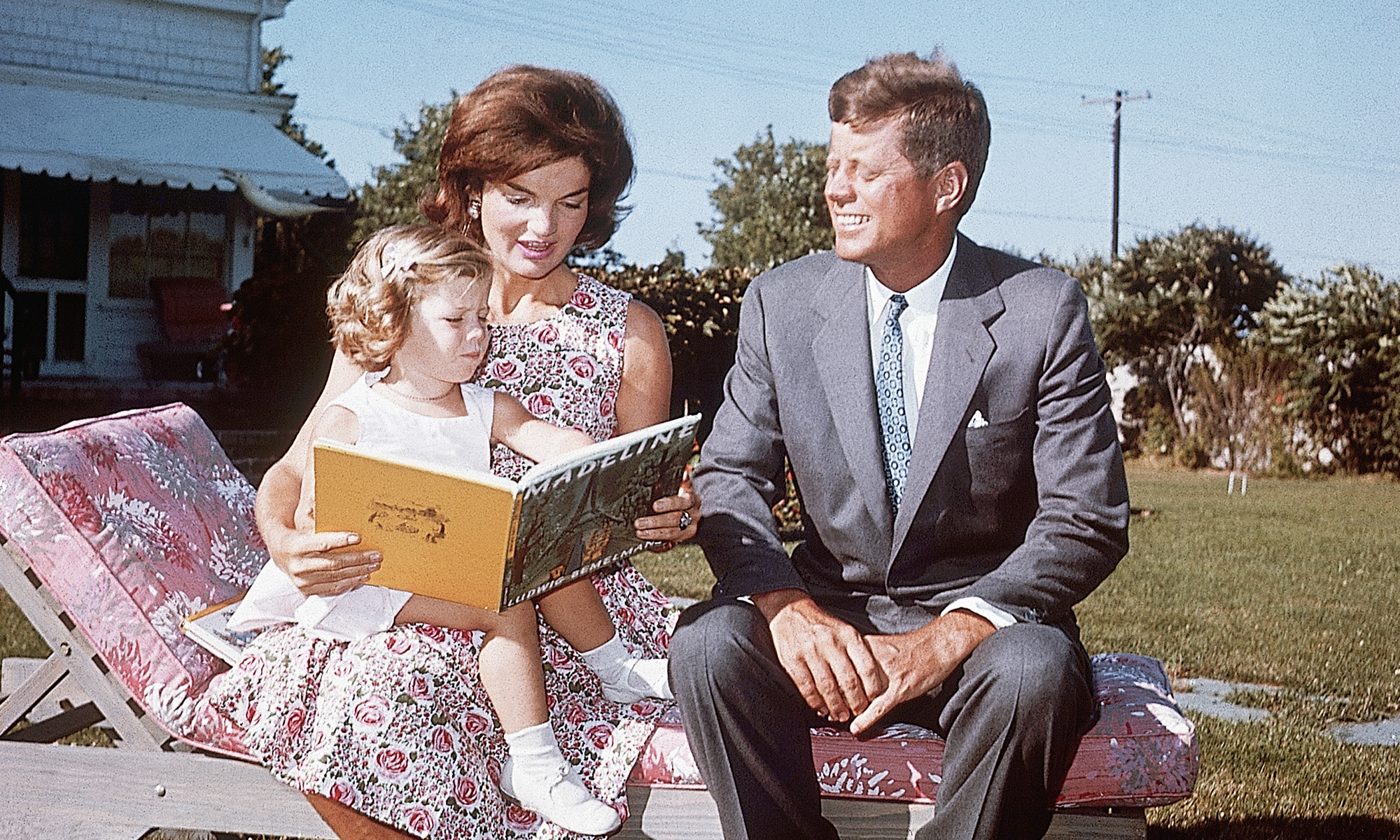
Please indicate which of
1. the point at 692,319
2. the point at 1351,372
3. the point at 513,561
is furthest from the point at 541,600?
the point at 1351,372

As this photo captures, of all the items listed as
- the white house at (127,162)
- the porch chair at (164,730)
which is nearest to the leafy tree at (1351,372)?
the white house at (127,162)

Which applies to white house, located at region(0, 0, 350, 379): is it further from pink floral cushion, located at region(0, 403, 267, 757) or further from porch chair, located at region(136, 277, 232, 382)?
pink floral cushion, located at region(0, 403, 267, 757)

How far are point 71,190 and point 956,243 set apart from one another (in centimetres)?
1529

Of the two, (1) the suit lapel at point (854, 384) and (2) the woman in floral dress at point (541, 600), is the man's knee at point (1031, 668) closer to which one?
(1) the suit lapel at point (854, 384)

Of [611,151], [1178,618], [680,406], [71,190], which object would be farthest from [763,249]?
[611,151]

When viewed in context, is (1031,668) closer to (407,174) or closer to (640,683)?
(640,683)

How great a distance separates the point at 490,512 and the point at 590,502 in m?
0.25

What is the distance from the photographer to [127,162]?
14164 mm

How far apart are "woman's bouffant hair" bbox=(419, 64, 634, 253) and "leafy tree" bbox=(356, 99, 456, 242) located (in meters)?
25.3

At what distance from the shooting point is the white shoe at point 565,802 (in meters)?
2.80

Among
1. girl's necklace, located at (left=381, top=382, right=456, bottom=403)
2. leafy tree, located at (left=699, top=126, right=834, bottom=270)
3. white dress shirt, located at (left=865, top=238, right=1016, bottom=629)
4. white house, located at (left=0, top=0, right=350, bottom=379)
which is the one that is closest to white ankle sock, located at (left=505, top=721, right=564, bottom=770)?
girl's necklace, located at (left=381, top=382, right=456, bottom=403)

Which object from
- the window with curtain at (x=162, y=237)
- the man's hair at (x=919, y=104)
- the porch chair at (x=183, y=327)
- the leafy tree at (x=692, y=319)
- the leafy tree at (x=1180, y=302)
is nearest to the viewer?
the man's hair at (x=919, y=104)

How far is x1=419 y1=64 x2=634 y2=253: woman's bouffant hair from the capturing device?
3.37m

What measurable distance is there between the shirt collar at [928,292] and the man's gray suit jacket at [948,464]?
1.1 inches
